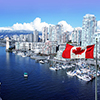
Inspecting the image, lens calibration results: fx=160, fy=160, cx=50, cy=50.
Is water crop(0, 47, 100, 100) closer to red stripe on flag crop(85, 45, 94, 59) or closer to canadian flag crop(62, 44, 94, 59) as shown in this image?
canadian flag crop(62, 44, 94, 59)

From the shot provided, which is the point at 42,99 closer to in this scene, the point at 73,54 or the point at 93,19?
the point at 73,54

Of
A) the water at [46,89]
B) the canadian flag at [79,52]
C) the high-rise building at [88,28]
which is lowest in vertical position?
A: the water at [46,89]

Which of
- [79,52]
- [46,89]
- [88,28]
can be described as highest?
[88,28]

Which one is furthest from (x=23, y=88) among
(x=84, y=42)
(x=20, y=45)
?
(x=20, y=45)

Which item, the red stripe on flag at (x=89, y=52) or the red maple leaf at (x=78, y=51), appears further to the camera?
the red maple leaf at (x=78, y=51)

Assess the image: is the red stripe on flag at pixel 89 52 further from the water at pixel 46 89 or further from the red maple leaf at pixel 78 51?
the water at pixel 46 89

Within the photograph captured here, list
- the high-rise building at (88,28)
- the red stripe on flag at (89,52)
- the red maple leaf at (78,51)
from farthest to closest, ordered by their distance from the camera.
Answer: the high-rise building at (88,28) → the red maple leaf at (78,51) → the red stripe on flag at (89,52)

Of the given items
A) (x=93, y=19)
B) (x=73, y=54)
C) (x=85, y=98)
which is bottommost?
(x=85, y=98)

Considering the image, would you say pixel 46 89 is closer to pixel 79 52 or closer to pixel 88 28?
pixel 79 52

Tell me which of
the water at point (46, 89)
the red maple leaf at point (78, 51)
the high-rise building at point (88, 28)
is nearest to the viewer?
the red maple leaf at point (78, 51)

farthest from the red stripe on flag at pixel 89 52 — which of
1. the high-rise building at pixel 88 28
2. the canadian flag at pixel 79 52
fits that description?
the high-rise building at pixel 88 28

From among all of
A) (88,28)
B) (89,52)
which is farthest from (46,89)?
(88,28)
